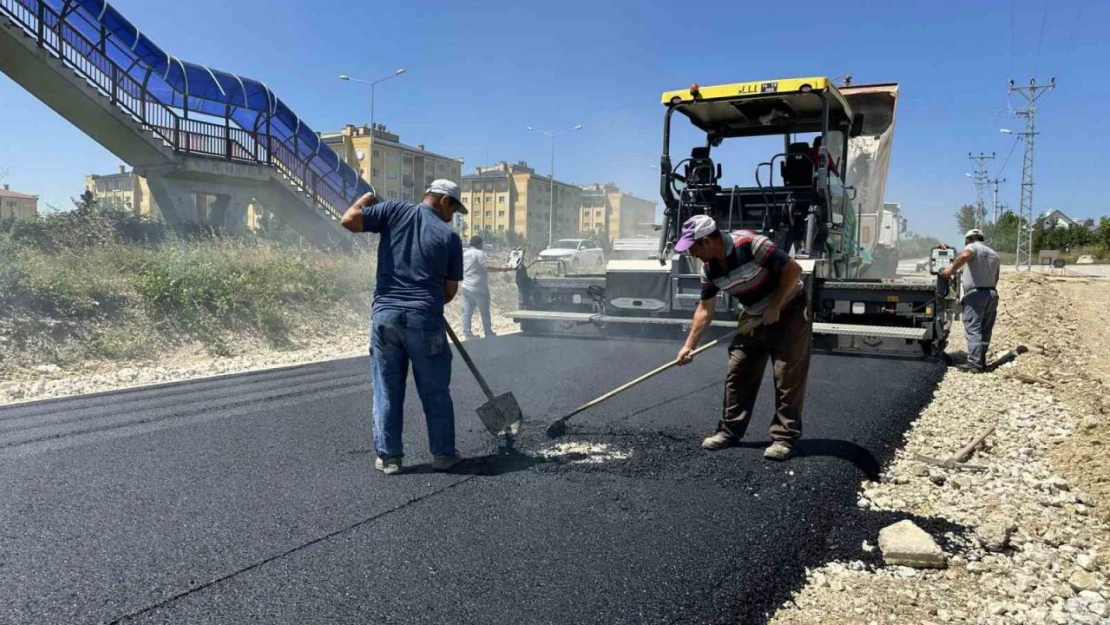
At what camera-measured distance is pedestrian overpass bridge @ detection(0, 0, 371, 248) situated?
12.8m

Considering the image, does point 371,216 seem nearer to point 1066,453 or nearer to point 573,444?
point 573,444

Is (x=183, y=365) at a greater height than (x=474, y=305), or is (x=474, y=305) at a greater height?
(x=474, y=305)

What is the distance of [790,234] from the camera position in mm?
7680

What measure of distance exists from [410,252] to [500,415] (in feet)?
3.63

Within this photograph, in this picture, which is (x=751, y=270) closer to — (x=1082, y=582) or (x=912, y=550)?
(x=912, y=550)

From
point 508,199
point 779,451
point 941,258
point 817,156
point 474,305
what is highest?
point 508,199

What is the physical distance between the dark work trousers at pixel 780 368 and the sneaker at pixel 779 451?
3cm

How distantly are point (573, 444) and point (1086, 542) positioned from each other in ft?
8.01

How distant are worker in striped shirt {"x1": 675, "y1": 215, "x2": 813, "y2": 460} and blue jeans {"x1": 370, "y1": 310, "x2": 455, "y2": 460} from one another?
1.34 metres

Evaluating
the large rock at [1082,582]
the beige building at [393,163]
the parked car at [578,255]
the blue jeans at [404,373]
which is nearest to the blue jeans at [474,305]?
the blue jeans at [404,373]

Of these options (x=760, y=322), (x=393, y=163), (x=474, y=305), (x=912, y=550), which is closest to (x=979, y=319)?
(x=760, y=322)

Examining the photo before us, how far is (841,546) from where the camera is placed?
3.06 meters

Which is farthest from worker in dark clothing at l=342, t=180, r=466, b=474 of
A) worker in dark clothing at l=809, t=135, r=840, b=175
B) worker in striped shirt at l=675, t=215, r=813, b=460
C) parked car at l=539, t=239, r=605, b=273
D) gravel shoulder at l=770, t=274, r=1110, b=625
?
parked car at l=539, t=239, r=605, b=273

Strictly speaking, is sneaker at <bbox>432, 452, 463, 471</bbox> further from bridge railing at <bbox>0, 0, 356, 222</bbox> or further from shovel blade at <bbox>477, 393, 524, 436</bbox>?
bridge railing at <bbox>0, 0, 356, 222</bbox>
